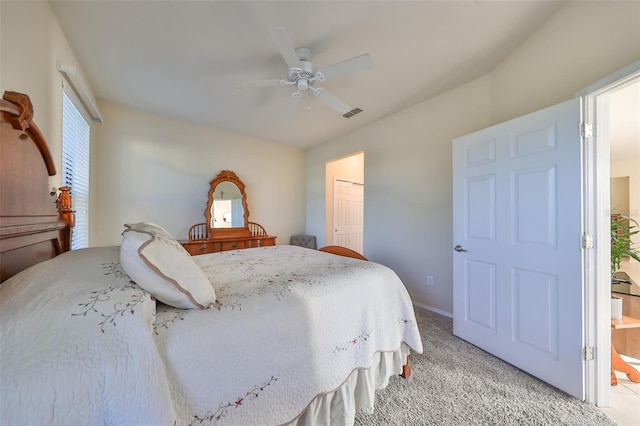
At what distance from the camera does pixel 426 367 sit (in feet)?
5.63

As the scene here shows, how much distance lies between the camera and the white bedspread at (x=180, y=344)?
55 cm

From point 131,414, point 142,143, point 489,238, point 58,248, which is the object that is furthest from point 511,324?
point 142,143

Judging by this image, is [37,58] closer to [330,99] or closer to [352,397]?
[330,99]

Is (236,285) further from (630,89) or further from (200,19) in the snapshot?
(630,89)

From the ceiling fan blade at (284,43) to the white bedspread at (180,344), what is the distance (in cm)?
152

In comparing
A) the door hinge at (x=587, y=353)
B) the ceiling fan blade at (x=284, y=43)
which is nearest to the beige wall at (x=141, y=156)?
the ceiling fan blade at (x=284, y=43)

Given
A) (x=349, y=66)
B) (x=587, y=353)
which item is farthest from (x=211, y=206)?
(x=587, y=353)

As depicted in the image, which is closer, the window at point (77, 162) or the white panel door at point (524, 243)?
the white panel door at point (524, 243)

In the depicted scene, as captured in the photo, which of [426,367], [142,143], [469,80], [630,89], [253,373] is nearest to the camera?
[253,373]

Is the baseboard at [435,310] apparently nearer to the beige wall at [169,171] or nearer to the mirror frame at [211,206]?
the beige wall at [169,171]

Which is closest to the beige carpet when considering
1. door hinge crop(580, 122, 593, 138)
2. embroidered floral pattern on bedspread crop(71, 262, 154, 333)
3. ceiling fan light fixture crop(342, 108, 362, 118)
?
embroidered floral pattern on bedspread crop(71, 262, 154, 333)

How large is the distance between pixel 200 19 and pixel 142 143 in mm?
2099

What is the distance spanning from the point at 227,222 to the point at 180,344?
3067mm

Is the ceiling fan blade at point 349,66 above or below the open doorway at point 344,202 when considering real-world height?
above
